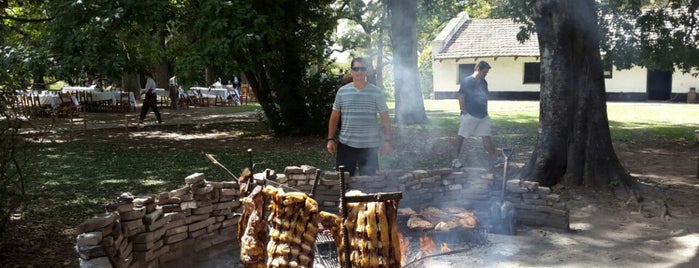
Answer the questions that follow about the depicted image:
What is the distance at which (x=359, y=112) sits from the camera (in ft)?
19.9

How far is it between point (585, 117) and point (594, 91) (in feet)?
1.25

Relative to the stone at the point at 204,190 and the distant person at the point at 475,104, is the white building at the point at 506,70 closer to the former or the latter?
the distant person at the point at 475,104

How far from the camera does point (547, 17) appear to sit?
799cm

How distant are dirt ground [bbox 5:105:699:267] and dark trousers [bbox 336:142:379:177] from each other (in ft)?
4.71

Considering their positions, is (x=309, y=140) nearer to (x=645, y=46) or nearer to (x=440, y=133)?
(x=440, y=133)

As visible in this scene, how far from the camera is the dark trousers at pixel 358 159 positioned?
20.3 ft

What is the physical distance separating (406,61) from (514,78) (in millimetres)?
18854

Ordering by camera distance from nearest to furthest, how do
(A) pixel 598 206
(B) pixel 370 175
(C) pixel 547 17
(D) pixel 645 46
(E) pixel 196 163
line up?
(B) pixel 370 175 < (A) pixel 598 206 < (C) pixel 547 17 < (E) pixel 196 163 < (D) pixel 645 46

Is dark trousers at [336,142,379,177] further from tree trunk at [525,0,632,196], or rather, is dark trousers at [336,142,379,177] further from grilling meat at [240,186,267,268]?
tree trunk at [525,0,632,196]

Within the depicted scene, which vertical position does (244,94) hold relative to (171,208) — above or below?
above

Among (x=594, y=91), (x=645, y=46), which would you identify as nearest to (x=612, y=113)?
(x=645, y=46)

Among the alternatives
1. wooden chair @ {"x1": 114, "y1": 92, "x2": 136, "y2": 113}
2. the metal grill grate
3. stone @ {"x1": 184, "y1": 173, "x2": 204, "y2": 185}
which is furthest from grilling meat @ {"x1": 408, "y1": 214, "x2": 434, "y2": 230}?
wooden chair @ {"x1": 114, "y1": 92, "x2": 136, "y2": 113}

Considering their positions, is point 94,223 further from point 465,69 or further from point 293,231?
→ point 465,69

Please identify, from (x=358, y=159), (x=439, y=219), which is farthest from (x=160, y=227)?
(x=439, y=219)
